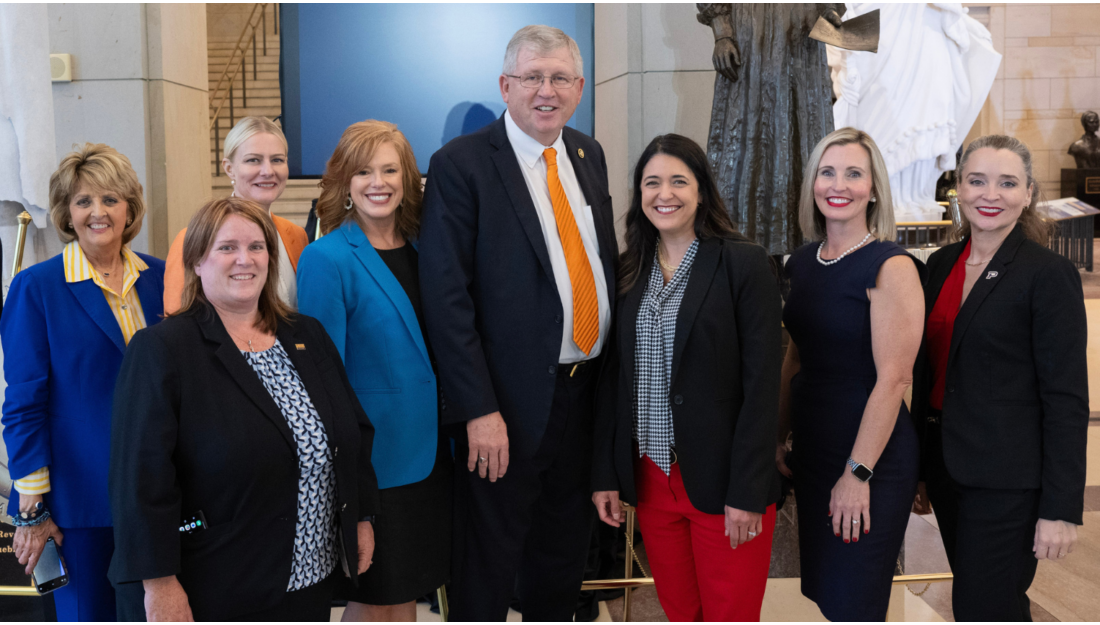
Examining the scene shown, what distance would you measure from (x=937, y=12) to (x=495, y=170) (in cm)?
514

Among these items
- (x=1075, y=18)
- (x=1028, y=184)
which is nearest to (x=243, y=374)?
(x=1028, y=184)

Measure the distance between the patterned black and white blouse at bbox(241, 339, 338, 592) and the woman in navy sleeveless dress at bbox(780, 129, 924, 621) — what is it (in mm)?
1392

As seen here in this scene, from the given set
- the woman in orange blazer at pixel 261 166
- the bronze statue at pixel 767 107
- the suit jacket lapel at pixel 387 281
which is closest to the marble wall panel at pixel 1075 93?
the bronze statue at pixel 767 107

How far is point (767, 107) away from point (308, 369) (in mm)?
2631

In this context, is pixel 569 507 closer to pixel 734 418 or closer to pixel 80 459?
pixel 734 418

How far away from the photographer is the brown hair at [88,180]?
2.18 m

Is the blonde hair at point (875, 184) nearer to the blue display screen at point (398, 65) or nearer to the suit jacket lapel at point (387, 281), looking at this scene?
the suit jacket lapel at point (387, 281)

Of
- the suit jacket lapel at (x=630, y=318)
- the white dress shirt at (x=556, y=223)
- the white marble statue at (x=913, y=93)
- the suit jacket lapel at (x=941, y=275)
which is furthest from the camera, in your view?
the white marble statue at (x=913, y=93)

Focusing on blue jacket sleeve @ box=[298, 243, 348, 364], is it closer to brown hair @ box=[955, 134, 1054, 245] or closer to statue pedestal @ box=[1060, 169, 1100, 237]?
brown hair @ box=[955, 134, 1054, 245]

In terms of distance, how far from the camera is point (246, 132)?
2.55 metres

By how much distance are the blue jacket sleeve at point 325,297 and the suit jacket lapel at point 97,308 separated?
55cm

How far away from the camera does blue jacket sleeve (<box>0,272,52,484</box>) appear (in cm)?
203

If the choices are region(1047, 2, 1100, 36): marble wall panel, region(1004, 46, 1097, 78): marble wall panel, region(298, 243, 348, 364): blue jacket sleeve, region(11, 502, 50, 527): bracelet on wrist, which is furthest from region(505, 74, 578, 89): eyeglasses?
region(1047, 2, 1100, 36): marble wall panel

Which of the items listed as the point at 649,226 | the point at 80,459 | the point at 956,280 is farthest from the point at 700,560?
the point at 80,459
